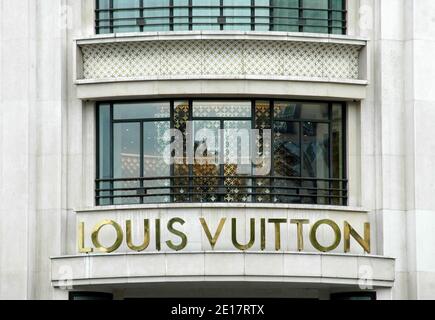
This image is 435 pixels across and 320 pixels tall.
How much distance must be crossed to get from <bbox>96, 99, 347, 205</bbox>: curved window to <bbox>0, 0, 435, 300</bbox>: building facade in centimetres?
3

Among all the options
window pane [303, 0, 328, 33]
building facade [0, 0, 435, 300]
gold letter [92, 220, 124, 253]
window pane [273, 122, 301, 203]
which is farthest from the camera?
window pane [303, 0, 328, 33]

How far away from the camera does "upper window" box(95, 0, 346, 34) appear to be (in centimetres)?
3403

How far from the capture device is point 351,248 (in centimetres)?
3325

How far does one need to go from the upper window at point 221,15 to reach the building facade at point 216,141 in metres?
0.05

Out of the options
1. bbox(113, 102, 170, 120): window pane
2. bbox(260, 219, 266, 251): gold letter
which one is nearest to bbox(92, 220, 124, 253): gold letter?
bbox(113, 102, 170, 120): window pane

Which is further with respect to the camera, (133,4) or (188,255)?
(133,4)

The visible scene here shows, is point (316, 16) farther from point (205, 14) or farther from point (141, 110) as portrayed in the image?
point (141, 110)

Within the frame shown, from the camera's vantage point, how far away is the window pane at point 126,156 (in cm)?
3388

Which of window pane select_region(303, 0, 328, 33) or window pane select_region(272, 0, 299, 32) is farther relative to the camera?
window pane select_region(303, 0, 328, 33)

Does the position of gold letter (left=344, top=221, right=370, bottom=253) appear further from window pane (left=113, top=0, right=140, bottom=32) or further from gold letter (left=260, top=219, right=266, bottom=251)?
window pane (left=113, top=0, right=140, bottom=32)

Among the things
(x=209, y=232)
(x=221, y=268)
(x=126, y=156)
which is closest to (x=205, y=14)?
(x=126, y=156)
